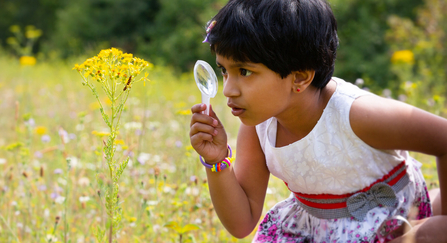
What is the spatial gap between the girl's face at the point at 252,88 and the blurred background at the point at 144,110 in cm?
37

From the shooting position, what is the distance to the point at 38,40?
14.7m

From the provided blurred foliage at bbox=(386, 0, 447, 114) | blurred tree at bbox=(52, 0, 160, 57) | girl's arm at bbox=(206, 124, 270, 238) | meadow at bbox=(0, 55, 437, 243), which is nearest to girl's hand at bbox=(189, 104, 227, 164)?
girl's arm at bbox=(206, 124, 270, 238)

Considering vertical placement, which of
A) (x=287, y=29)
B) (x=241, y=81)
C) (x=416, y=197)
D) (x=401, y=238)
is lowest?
(x=401, y=238)

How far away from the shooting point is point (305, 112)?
3.81 ft

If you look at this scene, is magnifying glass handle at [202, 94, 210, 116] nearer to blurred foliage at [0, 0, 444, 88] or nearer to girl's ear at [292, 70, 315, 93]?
girl's ear at [292, 70, 315, 93]

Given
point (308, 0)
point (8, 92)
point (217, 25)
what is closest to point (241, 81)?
point (217, 25)

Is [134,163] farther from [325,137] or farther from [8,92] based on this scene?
[8,92]

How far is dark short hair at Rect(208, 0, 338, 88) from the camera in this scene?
0.99m

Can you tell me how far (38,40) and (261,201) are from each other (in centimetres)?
1538

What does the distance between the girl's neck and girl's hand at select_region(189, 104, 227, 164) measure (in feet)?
0.63

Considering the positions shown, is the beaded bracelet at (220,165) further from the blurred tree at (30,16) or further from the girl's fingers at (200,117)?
the blurred tree at (30,16)

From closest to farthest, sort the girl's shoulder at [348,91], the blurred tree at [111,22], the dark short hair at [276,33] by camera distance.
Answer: the dark short hair at [276,33], the girl's shoulder at [348,91], the blurred tree at [111,22]

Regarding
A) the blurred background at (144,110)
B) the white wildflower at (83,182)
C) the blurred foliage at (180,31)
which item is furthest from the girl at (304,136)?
the blurred foliage at (180,31)

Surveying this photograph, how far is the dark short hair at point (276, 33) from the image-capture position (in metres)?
0.99
